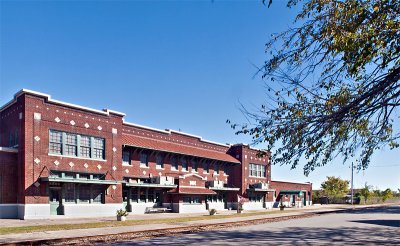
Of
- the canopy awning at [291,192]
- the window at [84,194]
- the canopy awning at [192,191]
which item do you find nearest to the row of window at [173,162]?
the canopy awning at [192,191]

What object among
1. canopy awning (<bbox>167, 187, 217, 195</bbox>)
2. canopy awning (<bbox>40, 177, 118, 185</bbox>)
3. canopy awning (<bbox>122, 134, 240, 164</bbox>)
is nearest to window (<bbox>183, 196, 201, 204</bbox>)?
canopy awning (<bbox>167, 187, 217, 195</bbox>)

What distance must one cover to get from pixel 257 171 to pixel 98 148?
29849 millimetres

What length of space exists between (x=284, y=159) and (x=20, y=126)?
78.9 ft

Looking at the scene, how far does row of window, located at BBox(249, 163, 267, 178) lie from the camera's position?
5633 centimetres

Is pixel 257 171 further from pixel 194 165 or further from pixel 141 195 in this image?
pixel 141 195

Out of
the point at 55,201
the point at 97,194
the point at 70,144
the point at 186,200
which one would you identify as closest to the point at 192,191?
the point at 186,200

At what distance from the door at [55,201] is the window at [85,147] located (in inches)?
140

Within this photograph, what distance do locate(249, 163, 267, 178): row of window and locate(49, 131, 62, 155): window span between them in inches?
1235

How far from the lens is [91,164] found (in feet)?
107

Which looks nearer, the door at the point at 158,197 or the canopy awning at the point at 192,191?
the canopy awning at the point at 192,191

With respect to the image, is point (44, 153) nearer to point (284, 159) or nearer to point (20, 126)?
point (20, 126)

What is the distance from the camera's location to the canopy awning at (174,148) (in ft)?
124

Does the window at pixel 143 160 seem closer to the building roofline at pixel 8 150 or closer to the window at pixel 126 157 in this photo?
the window at pixel 126 157

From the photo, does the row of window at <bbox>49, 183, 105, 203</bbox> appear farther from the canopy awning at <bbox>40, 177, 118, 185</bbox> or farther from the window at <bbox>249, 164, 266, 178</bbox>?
the window at <bbox>249, 164, 266, 178</bbox>
